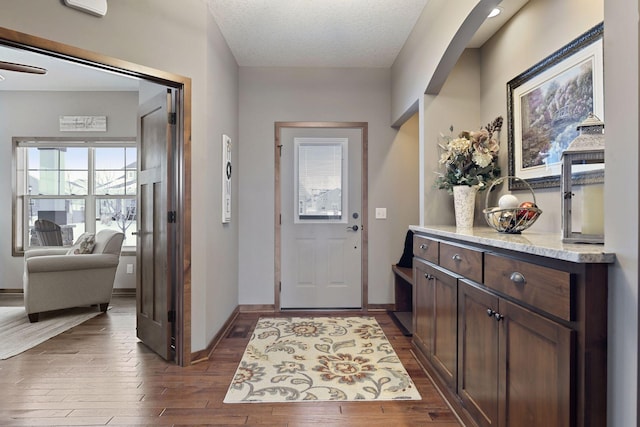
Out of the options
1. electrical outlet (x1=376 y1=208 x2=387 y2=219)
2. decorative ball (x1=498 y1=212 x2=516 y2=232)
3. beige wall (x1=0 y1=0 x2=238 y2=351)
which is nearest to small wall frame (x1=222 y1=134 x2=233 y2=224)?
beige wall (x1=0 y1=0 x2=238 y2=351)

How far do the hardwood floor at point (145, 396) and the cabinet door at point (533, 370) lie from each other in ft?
2.12

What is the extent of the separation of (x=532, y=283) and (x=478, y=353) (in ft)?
1.94

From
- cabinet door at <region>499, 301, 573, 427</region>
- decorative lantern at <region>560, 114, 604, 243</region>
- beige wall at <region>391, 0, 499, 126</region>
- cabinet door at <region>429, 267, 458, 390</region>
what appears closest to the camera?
cabinet door at <region>499, 301, 573, 427</region>

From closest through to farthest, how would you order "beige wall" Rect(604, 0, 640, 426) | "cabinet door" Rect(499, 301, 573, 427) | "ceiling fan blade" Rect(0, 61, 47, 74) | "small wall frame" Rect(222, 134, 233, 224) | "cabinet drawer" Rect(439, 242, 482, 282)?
"beige wall" Rect(604, 0, 640, 426)
"cabinet door" Rect(499, 301, 573, 427)
"cabinet drawer" Rect(439, 242, 482, 282)
"ceiling fan blade" Rect(0, 61, 47, 74)
"small wall frame" Rect(222, 134, 233, 224)

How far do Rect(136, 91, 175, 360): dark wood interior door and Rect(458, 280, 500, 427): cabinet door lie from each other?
2050 millimetres

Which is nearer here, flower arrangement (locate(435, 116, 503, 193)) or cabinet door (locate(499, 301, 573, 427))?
cabinet door (locate(499, 301, 573, 427))

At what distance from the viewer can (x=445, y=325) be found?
6.98 ft

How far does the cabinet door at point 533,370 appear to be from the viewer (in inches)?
44.3

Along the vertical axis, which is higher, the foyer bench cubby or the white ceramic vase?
the white ceramic vase

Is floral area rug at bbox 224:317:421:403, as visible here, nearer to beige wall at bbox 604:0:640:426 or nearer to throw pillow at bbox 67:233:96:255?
beige wall at bbox 604:0:640:426

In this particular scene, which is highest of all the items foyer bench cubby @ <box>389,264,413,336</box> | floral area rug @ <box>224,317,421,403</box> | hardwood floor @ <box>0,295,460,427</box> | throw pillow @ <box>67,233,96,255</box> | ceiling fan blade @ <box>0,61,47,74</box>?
ceiling fan blade @ <box>0,61,47,74</box>

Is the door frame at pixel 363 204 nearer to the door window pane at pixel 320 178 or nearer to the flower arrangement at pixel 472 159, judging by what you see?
the door window pane at pixel 320 178

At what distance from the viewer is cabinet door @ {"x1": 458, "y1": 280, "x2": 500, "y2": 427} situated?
1569 mm

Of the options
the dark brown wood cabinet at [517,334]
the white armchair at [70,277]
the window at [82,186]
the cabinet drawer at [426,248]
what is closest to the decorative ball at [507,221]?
the dark brown wood cabinet at [517,334]
